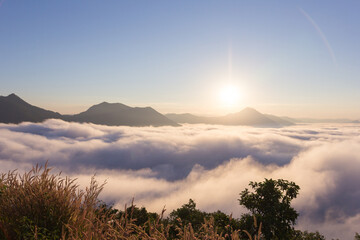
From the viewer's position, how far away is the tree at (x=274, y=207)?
23906 millimetres

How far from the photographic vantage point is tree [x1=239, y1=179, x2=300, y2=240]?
941 inches

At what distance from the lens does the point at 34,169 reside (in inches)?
268

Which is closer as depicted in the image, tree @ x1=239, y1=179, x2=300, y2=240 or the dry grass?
the dry grass

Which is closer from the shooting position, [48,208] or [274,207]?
[48,208]

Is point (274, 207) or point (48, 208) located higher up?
point (48, 208)

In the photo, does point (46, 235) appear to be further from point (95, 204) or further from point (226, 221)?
point (226, 221)

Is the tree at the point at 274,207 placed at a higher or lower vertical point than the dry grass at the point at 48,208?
lower

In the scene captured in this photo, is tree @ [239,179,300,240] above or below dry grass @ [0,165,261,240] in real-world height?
below

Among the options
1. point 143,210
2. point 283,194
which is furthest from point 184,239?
point 283,194

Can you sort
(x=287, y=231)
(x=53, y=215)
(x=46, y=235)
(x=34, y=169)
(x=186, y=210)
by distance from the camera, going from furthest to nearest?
(x=186, y=210) → (x=287, y=231) → (x=34, y=169) → (x=53, y=215) → (x=46, y=235)

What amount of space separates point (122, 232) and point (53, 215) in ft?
8.53

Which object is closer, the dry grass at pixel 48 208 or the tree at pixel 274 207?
the dry grass at pixel 48 208

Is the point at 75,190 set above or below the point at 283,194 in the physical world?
above

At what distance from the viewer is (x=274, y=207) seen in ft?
78.6
